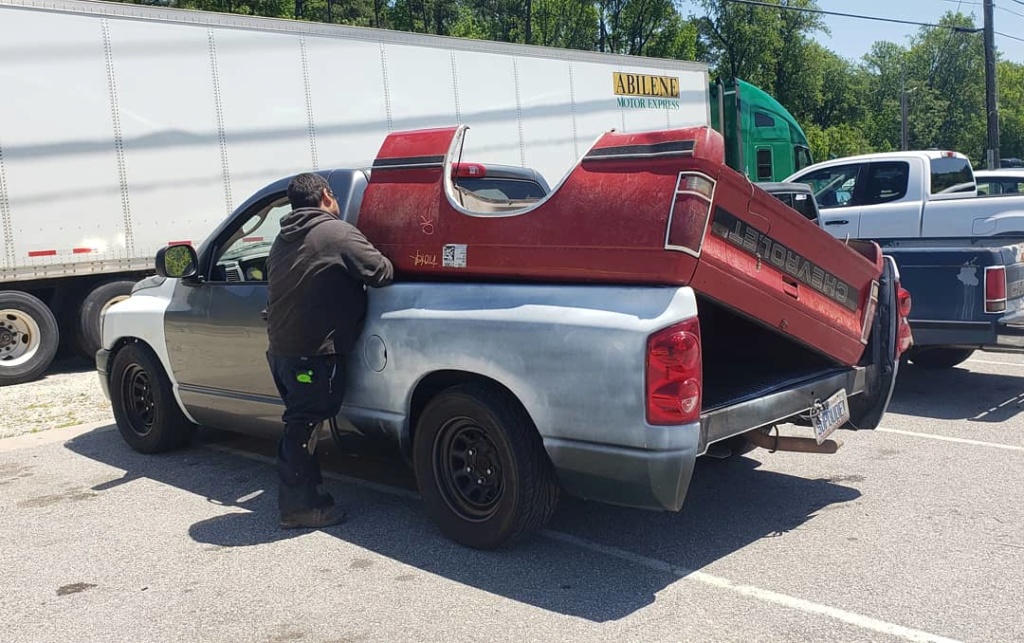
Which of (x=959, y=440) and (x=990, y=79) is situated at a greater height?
(x=990, y=79)

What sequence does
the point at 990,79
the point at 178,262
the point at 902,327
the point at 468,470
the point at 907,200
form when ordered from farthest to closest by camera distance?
the point at 990,79, the point at 907,200, the point at 178,262, the point at 902,327, the point at 468,470

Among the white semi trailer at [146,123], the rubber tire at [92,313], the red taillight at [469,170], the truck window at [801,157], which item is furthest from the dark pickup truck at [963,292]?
the truck window at [801,157]

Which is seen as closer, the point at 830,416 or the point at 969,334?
the point at 830,416

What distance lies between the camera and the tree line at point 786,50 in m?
46.4

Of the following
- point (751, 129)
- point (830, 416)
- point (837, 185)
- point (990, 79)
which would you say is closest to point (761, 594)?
point (830, 416)

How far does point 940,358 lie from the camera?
9047mm

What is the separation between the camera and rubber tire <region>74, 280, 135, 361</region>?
35.3ft

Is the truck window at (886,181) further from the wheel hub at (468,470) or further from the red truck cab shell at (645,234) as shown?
the wheel hub at (468,470)

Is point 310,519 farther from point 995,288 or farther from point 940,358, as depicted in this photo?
point 940,358

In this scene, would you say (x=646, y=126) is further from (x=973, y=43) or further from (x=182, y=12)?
(x=973, y=43)

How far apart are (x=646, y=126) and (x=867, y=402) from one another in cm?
1242

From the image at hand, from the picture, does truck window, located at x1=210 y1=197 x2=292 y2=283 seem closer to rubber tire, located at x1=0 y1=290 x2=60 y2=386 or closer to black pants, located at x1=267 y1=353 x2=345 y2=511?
black pants, located at x1=267 y1=353 x2=345 y2=511

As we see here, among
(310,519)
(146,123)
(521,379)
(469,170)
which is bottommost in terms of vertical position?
(310,519)

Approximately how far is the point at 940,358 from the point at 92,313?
9.16m
